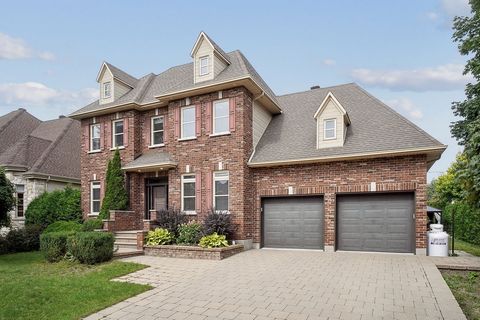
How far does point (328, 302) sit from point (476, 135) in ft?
15.3

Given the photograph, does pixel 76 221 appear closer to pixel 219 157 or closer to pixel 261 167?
pixel 219 157

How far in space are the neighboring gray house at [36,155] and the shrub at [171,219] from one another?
975cm

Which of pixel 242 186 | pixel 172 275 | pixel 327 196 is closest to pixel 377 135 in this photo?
pixel 327 196

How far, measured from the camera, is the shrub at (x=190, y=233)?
11969 mm

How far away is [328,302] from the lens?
6.12m

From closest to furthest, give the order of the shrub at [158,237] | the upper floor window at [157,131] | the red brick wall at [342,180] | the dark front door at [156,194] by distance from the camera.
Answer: the red brick wall at [342,180] < the shrub at [158,237] < the dark front door at [156,194] < the upper floor window at [157,131]

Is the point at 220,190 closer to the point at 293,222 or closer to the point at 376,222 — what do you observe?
the point at 293,222

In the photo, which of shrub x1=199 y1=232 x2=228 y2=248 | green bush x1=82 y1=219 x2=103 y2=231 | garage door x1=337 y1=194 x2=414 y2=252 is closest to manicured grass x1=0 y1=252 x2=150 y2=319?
shrub x1=199 y1=232 x2=228 y2=248

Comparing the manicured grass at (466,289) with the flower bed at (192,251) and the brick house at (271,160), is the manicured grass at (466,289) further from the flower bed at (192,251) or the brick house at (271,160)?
the flower bed at (192,251)

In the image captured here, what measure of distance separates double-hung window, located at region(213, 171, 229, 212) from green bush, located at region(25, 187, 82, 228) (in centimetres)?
794

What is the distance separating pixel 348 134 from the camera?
43.1 feet

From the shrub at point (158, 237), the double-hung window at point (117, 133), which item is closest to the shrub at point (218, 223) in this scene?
the shrub at point (158, 237)

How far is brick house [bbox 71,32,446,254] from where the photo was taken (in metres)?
11.7

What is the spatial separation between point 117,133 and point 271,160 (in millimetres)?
8409
